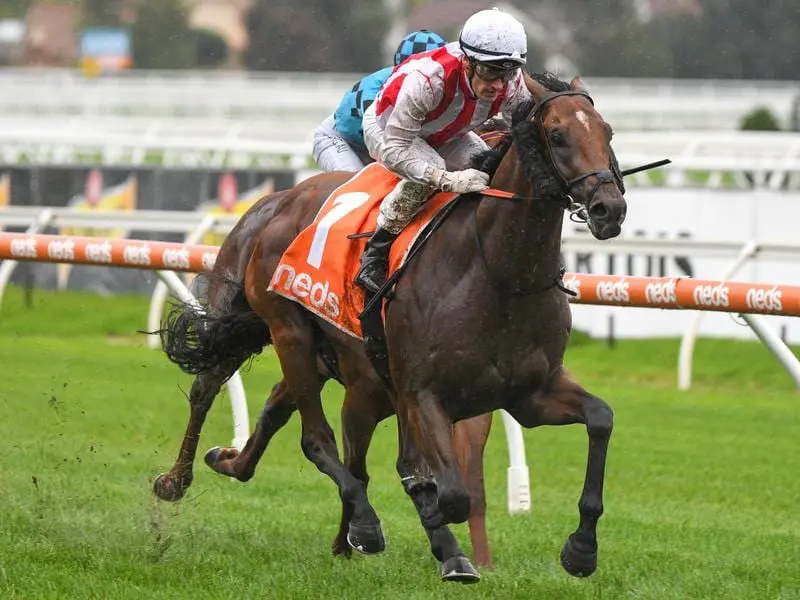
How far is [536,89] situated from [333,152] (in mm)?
1754

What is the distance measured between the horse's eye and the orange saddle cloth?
2.05 feet

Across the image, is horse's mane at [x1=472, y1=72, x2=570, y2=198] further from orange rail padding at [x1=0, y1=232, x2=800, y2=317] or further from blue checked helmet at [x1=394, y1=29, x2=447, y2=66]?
blue checked helmet at [x1=394, y1=29, x2=447, y2=66]

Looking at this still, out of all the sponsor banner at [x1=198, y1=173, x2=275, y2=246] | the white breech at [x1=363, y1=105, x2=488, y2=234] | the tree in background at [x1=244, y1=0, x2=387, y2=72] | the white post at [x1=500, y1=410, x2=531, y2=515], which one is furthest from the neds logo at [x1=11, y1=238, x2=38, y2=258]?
the tree in background at [x1=244, y1=0, x2=387, y2=72]

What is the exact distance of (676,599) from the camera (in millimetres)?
4840

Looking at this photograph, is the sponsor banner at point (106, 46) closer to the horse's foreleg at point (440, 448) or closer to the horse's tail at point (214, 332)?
the horse's tail at point (214, 332)

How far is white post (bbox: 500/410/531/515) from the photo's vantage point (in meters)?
6.46

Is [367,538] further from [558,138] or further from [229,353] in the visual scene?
[558,138]

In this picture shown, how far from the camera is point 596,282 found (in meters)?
5.77

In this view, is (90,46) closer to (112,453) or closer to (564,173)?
(112,453)

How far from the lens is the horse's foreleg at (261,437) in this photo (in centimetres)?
585

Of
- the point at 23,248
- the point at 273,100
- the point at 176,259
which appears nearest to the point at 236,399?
the point at 176,259

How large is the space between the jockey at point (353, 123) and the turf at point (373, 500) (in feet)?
4.31

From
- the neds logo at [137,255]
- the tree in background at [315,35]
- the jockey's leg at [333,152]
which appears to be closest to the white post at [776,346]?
the jockey's leg at [333,152]

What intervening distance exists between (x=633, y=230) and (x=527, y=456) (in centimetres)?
406
